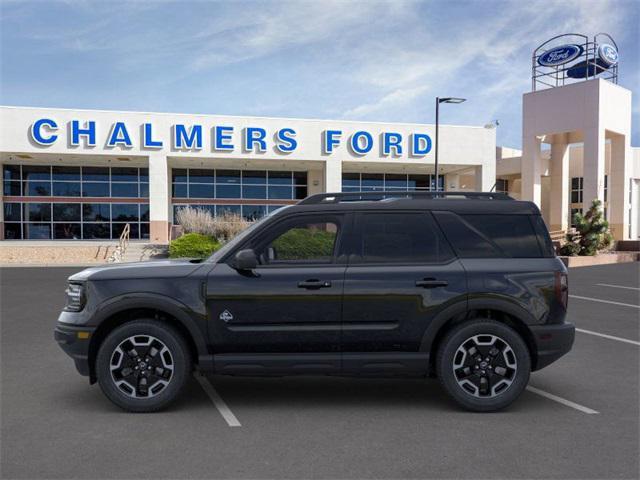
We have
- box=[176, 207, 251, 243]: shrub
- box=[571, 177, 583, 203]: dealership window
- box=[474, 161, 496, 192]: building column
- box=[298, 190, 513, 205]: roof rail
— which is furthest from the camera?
box=[571, 177, 583, 203]: dealership window

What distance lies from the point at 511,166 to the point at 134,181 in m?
27.8

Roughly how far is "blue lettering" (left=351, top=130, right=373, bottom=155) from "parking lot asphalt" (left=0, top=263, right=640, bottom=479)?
27.7 m

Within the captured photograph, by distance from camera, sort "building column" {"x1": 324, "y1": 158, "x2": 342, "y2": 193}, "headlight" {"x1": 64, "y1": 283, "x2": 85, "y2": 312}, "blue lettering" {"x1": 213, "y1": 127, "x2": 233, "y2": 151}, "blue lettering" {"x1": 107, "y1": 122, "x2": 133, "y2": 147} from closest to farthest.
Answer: "headlight" {"x1": 64, "y1": 283, "x2": 85, "y2": 312} → "blue lettering" {"x1": 107, "y1": 122, "x2": 133, "y2": 147} → "blue lettering" {"x1": 213, "y1": 127, "x2": 233, "y2": 151} → "building column" {"x1": 324, "y1": 158, "x2": 342, "y2": 193}

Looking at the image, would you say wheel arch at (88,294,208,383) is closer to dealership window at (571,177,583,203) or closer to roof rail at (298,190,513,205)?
roof rail at (298,190,513,205)

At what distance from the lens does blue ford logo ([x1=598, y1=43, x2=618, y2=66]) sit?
3184 cm

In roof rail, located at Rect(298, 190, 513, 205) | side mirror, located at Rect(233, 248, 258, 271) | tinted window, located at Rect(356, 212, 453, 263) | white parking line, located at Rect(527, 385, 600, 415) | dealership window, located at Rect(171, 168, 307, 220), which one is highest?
dealership window, located at Rect(171, 168, 307, 220)

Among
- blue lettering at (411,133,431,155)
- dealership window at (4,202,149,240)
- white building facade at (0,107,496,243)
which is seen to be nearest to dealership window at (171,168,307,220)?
white building facade at (0,107,496,243)

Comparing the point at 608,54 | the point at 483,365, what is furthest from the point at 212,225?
the point at 608,54

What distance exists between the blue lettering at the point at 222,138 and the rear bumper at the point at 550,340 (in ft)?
92.9

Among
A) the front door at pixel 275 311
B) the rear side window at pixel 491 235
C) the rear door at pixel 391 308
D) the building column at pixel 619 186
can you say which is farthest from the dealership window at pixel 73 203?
the rear side window at pixel 491 235

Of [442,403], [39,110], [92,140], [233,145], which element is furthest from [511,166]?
[442,403]

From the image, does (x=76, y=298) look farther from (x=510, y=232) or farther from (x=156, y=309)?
(x=510, y=232)

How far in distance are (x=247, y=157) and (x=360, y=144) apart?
694 cm

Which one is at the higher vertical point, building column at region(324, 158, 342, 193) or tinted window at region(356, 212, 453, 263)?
building column at region(324, 158, 342, 193)
